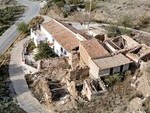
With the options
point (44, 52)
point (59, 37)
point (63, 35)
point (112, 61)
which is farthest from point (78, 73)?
point (63, 35)

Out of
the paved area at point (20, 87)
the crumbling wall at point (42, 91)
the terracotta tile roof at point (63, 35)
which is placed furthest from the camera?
the terracotta tile roof at point (63, 35)

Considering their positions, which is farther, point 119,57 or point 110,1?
point 110,1

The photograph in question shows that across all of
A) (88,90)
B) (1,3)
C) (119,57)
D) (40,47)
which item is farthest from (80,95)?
(1,3)

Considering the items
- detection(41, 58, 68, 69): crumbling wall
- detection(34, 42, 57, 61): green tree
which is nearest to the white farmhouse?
detection(34, 42, 57, 61): green tree

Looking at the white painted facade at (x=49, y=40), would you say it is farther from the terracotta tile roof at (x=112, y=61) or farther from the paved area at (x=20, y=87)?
the terracotta tile roof at (x=112, y=61)

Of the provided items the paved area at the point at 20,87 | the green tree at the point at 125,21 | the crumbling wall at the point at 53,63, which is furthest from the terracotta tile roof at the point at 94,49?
the green tree at the point at 125,21

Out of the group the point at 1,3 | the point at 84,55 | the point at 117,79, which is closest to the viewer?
the point at 117,79

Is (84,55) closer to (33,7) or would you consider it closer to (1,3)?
(33,7)
